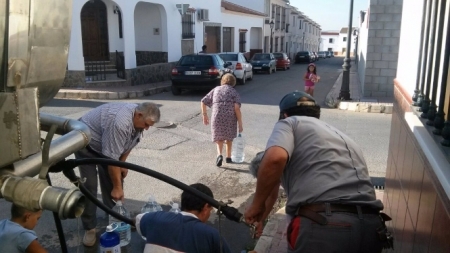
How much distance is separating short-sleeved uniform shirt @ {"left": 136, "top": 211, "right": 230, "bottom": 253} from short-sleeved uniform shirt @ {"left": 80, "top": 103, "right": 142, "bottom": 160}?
1582 mm

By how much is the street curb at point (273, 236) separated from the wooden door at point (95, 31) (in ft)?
54.7

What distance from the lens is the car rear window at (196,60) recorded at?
16.4 metres

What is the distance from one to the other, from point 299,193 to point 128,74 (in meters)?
16.4

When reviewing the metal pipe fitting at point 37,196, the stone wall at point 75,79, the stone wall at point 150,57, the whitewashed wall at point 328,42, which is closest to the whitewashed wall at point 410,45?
the metal pipe fitting at point 37,196

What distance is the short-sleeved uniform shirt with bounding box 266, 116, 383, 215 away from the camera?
2453mm

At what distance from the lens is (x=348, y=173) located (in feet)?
8.21

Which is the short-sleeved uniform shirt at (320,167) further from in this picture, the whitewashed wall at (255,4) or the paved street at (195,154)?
the whitewashed wall at (255,4)

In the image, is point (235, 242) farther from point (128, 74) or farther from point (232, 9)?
point (232, 9)

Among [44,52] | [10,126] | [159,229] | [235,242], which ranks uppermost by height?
[44,52]

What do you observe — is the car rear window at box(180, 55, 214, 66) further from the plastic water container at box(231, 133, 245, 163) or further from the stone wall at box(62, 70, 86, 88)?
the plastic water container at box(231, 133, 245, 163)

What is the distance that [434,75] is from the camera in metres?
2.84

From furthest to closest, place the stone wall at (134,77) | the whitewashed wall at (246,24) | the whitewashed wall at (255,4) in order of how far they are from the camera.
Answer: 1. the whitewashed wall at (255,4)
2. the whitewashed wall at (246,24)
3. the stone wall at (134,77)

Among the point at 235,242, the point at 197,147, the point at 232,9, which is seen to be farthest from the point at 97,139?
the point at 232,9

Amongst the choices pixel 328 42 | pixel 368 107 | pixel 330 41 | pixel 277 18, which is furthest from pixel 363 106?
pixel 330 41
